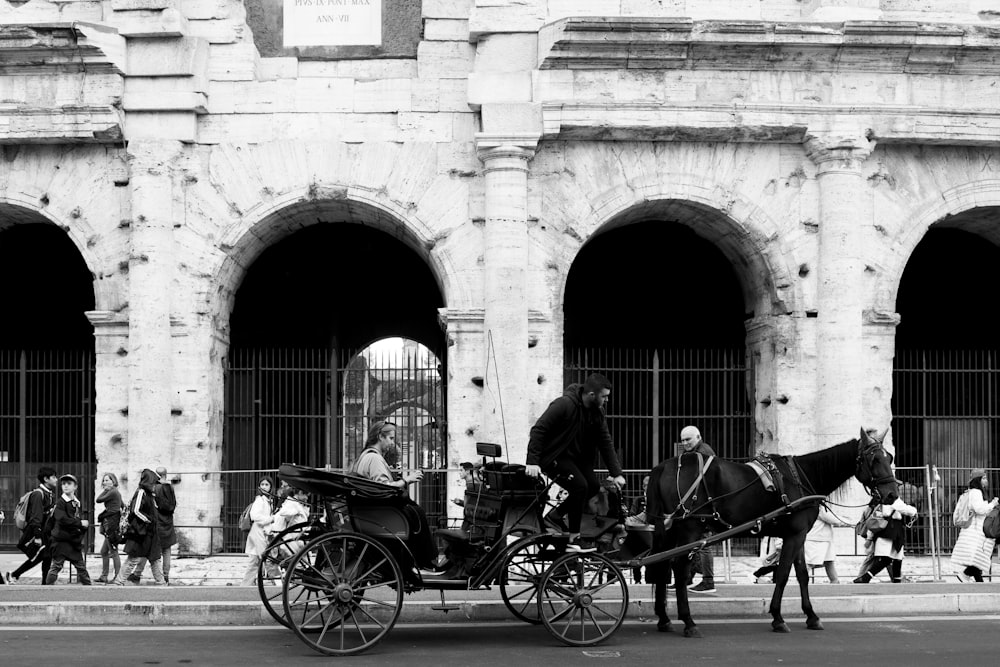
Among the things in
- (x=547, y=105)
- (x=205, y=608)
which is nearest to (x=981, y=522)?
(x=547, y=105)

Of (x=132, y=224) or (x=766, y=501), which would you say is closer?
(x=766, y=501)

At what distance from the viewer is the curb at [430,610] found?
34.8 ft

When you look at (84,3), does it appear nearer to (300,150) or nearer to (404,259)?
(300,150)

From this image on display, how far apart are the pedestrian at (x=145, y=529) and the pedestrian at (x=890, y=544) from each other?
724cm

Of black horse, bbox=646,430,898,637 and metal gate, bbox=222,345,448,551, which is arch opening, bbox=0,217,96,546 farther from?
black horse, bbox=646,430,898,637

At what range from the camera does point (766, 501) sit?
33.7ft

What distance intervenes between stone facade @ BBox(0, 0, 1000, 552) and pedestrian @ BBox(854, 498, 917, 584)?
2.23 m

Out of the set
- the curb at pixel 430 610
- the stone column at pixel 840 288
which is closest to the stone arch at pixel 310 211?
the stone column at pixel 840 288

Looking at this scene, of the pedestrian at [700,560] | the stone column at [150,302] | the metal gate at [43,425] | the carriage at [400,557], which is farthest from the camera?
the metal gate at [43,425]

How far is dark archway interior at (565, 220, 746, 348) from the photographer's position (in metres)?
20.6

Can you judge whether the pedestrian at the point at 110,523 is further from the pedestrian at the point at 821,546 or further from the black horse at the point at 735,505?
the pedestrian at the point at 821,546

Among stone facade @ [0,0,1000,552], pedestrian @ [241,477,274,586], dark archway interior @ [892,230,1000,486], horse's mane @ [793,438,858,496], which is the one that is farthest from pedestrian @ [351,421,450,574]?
dark archway interior @ [892,230,1000,486]

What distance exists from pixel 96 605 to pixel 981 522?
9162 mm

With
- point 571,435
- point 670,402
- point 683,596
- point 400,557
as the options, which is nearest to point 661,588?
point 683,596
